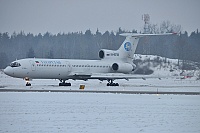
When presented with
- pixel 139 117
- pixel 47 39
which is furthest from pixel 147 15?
pixel 47 39

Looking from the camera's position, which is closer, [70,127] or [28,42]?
[70,127]

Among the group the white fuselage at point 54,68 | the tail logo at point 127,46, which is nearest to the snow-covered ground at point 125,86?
the white fuselage at point 54,68

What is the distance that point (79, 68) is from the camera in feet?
167

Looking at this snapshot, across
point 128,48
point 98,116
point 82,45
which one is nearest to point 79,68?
point 128,48

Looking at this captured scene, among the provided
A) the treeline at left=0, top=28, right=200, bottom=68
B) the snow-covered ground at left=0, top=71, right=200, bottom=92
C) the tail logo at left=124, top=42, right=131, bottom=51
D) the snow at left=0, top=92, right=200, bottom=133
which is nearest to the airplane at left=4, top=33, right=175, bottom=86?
the tail logo at left=124, top=42, right=131, bottom=51

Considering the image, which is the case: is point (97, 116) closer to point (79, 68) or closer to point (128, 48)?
point (79, 68)

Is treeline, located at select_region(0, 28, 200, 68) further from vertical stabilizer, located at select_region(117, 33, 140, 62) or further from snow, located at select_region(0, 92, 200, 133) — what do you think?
→ snow, located at select_region(0, 92, 200, 133)

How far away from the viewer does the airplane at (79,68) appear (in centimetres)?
4616

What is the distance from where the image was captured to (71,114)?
21.4 m

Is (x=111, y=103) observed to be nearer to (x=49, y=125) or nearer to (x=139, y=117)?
(x=139, y=117)

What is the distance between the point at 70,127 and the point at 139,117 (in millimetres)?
4187

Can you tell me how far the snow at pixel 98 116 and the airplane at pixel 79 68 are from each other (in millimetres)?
17954

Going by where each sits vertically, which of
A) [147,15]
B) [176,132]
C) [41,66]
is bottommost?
[176,132]

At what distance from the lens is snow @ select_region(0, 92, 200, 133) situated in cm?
1755
